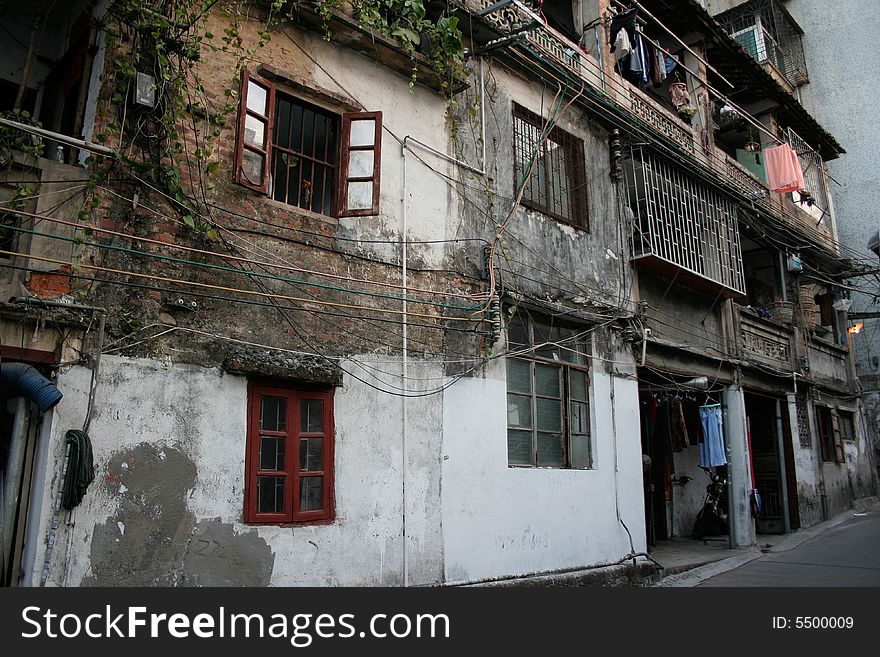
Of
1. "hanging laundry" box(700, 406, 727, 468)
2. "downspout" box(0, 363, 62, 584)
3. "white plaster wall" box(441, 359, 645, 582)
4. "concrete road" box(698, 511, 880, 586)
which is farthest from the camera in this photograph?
"hanging laundry" box(700, 406, 727, 468)

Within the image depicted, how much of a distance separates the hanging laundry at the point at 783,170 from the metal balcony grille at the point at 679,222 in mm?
3475

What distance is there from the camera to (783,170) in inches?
659

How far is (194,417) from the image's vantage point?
6.46m

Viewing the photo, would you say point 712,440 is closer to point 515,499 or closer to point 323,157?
point 515,499

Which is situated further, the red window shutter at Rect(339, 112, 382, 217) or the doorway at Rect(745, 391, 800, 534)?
the doorway at Rect(745, 391, 800, 534)

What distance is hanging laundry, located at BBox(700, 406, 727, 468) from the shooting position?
13.4 meters

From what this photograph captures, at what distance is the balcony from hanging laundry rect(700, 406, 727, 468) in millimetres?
1664

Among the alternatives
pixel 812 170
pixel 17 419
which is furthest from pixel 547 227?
pixel 812 170

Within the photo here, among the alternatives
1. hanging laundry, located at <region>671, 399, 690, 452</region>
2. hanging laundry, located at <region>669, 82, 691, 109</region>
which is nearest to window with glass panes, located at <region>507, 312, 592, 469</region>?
hanging laundry, located at <region>671, 399, 690, 452</region>

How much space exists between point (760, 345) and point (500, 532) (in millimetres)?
9350

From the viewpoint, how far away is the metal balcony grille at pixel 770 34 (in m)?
21.1

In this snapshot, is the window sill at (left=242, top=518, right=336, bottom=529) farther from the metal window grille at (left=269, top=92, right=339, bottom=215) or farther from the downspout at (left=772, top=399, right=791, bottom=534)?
the downspout at (left=772, top=399, right=791, bottom=534)

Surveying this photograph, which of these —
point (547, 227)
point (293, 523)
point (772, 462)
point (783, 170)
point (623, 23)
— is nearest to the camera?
point (293, 523)

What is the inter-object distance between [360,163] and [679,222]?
680 cm
